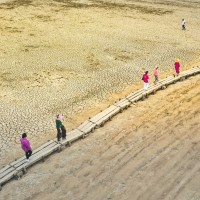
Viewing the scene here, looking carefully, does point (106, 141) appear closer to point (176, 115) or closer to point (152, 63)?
point (176, 115)

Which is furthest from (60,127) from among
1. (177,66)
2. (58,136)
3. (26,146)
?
(177,66)

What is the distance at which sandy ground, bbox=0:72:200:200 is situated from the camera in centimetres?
1390

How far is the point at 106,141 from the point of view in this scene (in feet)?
55.4

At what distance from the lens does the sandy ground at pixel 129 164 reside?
45.6ft

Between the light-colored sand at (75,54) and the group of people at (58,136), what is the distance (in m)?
0.90

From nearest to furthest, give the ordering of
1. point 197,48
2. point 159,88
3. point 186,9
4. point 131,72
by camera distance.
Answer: point 159,88 → point 131,72 → point 197,48 → point 186,9

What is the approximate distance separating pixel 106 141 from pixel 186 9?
943 inches

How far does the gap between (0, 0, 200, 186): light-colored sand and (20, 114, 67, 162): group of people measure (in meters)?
0.90

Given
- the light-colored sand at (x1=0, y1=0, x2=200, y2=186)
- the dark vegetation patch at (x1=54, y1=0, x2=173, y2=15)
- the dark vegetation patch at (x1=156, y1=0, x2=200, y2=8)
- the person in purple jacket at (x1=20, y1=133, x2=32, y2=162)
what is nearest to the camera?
the person in purple jacket at (x1=20, y1=133, x2=32, y2=162)

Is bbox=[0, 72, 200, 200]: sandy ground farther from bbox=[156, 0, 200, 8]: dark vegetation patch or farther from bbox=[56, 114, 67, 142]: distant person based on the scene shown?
bbox=[156, 0, 200, 8]: dark vegetation patch

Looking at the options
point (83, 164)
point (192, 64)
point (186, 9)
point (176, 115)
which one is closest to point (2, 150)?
point (83, 164)

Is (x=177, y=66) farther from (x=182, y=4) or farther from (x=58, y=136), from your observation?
(x=182, y=4)

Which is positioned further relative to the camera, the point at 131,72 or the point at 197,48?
the point at 197,48

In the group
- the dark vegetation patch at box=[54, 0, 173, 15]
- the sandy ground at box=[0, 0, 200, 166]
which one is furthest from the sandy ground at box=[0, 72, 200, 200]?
the dark vegetation patch at box=[54, 0, 173, 15]
